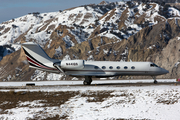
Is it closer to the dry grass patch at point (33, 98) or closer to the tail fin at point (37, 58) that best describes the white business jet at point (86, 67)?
the tail fin at point (37, 58)

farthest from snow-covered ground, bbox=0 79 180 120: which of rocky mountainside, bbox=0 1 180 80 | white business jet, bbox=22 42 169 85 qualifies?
rocky mountainside, bbox=0 1 180 80

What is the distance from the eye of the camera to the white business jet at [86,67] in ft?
93.0

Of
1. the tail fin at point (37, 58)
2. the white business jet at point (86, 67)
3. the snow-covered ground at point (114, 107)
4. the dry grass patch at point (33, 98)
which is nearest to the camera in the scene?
the snow-covered ground at point (114, 107)

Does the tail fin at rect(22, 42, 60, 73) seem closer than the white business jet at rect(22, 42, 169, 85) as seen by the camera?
No

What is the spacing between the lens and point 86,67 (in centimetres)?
2852

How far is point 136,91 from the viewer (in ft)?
65.0

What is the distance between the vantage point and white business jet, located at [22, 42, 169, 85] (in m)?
28.4

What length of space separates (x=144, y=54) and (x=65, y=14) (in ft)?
363

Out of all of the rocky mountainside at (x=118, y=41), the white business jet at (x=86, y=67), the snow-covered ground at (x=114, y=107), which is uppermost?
the rocky mountainside at (x=118, y=41)

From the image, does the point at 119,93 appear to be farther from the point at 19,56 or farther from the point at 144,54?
the point at 19,56

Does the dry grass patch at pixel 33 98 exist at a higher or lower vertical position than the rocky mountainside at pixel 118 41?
lower

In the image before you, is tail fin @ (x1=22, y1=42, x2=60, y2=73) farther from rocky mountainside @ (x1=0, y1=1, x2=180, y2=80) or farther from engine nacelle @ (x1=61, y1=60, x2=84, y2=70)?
rocky mountainside @ (x1=0, y1=1, x2=180, y2=80)

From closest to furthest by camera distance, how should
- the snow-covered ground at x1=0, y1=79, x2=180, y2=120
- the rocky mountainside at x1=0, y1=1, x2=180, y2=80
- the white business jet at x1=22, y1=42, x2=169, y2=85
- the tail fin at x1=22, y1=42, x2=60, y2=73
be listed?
the snow-covered ground at x1=0, y1=79, x2=180, y2=120 < the white business jet at x1=22, y1=42, x2=169, y2=85 < the tail fin at x1=22, y1=42, x2=60, y2=73 < the rocky mountainside at x1=0, y1=1, x2=180, y2=80

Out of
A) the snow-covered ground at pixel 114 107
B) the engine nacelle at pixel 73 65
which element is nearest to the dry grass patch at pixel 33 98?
the snow-covered ground at pixel 114 107
